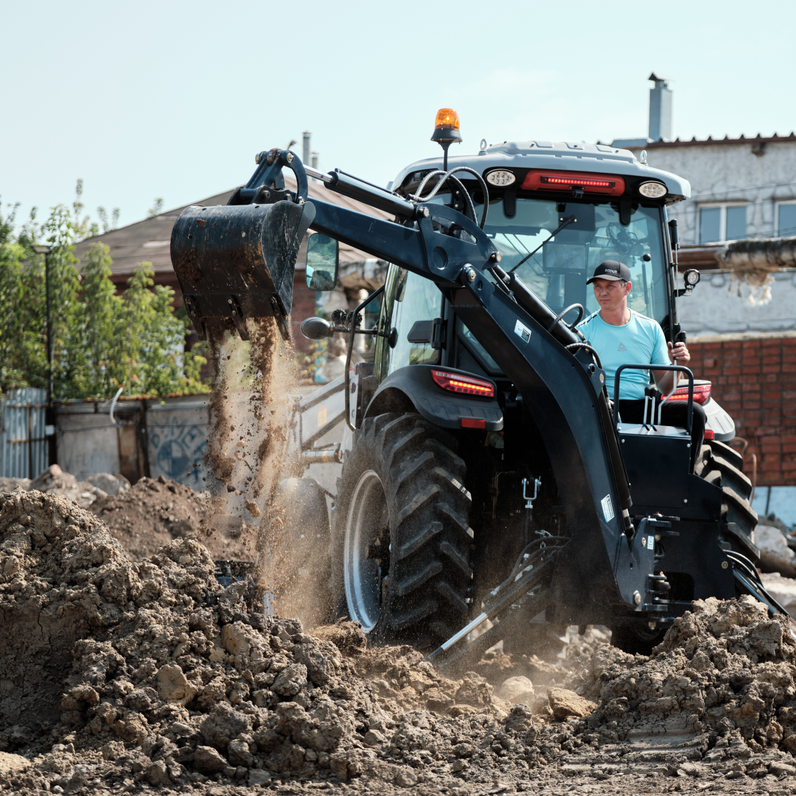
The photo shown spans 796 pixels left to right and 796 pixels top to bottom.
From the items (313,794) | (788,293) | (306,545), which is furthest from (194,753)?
(788,293)

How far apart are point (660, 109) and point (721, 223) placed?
3.15m

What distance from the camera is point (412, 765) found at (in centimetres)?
337

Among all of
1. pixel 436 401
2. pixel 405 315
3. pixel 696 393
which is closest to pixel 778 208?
pixel 405 315

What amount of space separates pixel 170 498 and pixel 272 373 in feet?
18.6

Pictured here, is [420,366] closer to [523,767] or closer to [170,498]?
[523,767]

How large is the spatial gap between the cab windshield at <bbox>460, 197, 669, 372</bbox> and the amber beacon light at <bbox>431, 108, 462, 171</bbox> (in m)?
0.68

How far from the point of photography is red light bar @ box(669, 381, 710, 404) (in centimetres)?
489

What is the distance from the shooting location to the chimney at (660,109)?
76.0 feet

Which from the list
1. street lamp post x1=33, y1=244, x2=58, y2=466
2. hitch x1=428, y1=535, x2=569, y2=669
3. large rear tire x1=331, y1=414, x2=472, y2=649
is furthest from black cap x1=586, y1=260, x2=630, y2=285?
street lamp post x1=33, y1=244, x2=58, y2=466

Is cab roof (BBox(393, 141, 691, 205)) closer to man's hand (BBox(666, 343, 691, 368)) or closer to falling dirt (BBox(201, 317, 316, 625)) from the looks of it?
man's hand (BBox(666, 343, 691, 368))

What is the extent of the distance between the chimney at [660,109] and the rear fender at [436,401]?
20.0 m

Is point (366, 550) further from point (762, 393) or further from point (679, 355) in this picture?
point (762, 393)

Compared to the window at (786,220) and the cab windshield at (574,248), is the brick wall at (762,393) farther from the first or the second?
the window at (786,220)

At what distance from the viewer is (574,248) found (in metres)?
5.34
